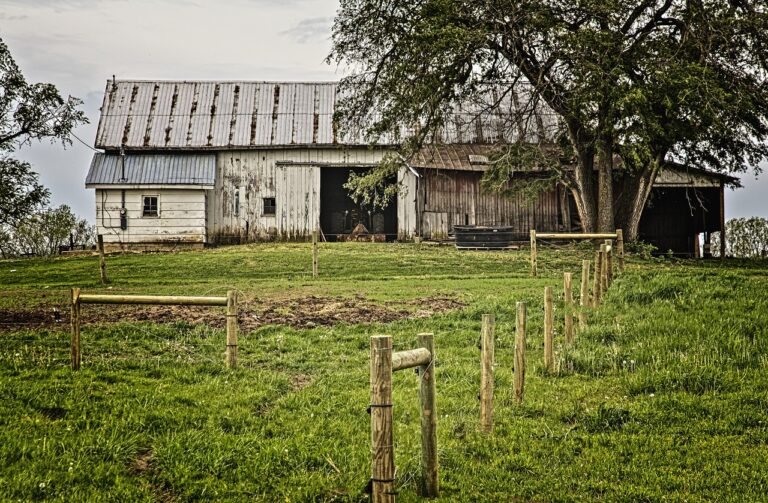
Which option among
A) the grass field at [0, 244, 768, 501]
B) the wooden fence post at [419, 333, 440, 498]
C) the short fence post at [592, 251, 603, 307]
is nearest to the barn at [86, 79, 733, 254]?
the grass field at [0, 244, 768, 501]

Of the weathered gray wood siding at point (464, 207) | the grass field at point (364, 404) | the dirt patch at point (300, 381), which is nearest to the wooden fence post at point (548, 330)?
the grass field at point (364, 404)

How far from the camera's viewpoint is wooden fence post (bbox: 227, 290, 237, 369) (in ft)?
34.9

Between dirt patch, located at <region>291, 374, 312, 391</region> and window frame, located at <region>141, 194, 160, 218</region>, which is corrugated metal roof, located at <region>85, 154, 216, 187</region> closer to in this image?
window frame, located at <region>141, 194, 160, 218</region>

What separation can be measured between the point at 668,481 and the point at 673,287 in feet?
28.9

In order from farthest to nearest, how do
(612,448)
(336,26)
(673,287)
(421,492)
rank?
(336,26)
(673,287)
(612,448)
(421,492)

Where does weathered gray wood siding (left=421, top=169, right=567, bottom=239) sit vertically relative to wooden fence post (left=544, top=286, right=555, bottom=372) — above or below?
above

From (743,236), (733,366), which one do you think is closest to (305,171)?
(743,236)

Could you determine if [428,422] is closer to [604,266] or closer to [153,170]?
[604,266]

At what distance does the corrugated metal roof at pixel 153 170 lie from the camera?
115 ft

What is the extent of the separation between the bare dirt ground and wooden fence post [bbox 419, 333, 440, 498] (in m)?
7.94

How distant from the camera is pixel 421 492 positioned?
21.0ft

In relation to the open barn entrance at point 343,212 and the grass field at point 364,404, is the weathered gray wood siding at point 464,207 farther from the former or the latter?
the grass field at point 364,404

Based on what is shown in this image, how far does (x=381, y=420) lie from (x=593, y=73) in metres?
20.3

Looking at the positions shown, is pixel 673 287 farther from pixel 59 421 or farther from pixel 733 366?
pixel 59 421
